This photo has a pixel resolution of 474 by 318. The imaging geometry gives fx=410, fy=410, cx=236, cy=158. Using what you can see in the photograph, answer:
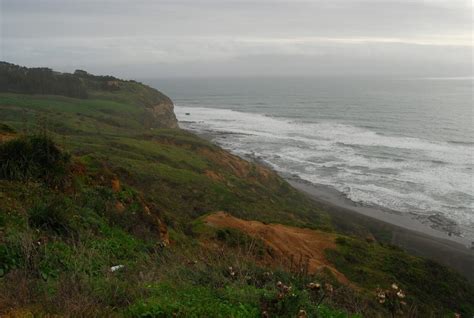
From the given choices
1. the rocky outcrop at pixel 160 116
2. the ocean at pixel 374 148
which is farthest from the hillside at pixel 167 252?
the rocky outcrop at pixel 160 116

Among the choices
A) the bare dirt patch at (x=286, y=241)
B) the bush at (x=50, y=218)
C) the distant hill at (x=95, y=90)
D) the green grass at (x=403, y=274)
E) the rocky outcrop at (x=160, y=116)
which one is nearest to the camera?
the bush at (x=50, y=218)

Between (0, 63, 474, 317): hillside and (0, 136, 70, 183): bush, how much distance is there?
0.09ft

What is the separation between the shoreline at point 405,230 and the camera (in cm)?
2577

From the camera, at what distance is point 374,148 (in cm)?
5578

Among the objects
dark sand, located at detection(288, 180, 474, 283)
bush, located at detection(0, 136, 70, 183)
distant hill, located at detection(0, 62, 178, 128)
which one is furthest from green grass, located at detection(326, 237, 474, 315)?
distant hill, located at detection(0, 62, 178, 128)

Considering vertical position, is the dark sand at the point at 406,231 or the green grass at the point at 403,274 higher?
the green grass at the point at 403,274

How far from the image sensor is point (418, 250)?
26.7 metres

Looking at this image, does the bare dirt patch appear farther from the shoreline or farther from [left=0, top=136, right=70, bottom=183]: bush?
the shoreline

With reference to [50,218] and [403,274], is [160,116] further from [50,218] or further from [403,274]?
[50,218]

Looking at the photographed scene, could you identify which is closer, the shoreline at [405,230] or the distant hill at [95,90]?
the shoreline at [405,230]

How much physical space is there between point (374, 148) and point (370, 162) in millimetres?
7548

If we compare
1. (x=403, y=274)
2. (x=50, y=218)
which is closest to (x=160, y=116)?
(x=403, y=274)

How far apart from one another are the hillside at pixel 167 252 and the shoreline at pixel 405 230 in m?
A: 1.43

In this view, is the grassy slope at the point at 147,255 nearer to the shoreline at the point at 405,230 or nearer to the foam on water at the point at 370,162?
the shoreline at the point at 405,230
